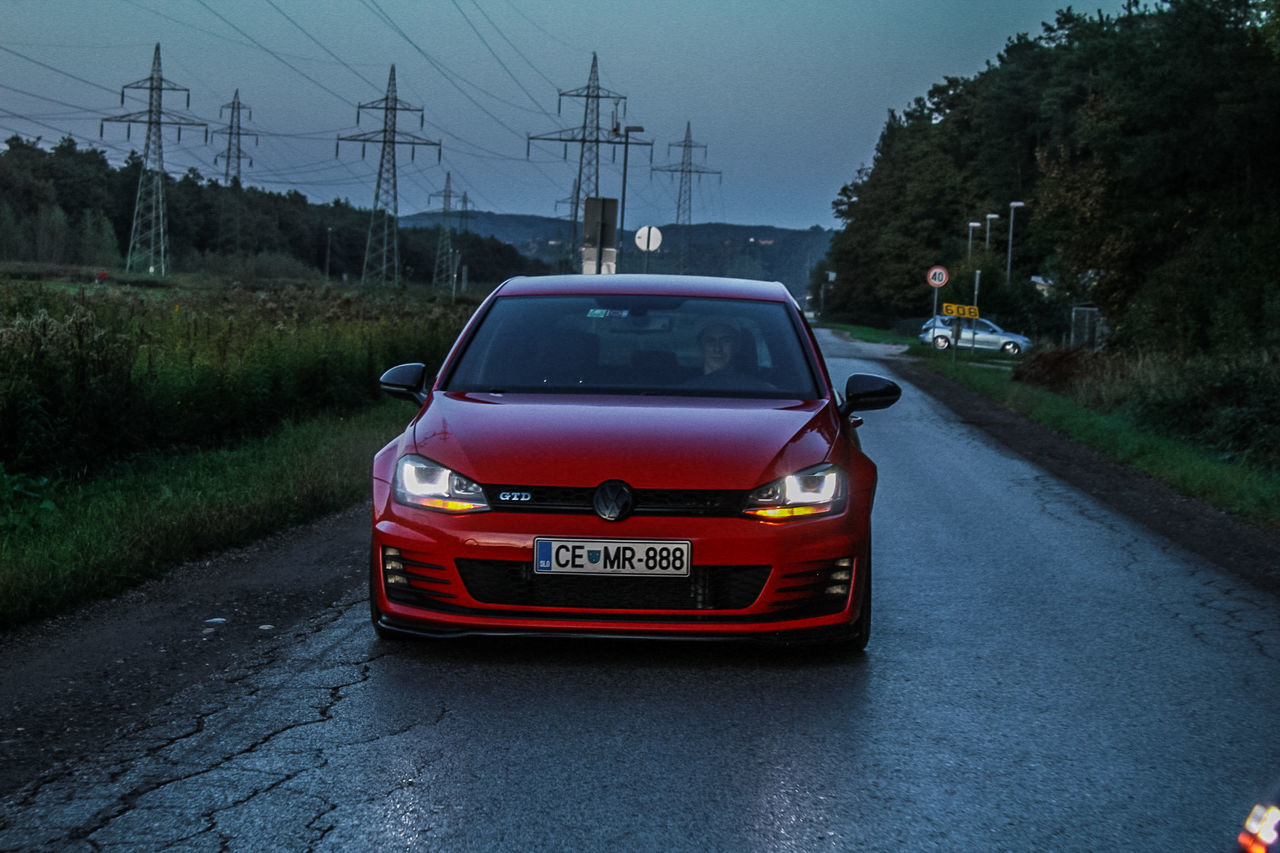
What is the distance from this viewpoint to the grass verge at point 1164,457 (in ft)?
38.6

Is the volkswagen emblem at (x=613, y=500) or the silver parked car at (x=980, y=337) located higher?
the silver parked car at (x=980, y=337)

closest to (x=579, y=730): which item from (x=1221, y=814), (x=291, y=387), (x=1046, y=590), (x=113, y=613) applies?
(x=1221, y=814)

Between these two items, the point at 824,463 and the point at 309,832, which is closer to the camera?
the point at 309,832

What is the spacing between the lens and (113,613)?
6.45 m

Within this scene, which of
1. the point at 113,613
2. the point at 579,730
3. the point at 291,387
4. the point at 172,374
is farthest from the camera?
the point at 291,387

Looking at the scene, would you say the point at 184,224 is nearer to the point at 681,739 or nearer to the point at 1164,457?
the point at 1164,457

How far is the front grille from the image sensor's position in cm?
527

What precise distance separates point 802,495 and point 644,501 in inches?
24.5

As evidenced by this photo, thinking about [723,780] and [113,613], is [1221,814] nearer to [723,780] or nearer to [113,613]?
[723,780]

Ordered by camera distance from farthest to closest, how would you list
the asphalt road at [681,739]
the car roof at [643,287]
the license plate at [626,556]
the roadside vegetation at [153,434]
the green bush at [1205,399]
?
the green bush at [1205,399]
the roadside vegetation at [153,434]
the car roof at [643,287]
the license plate at [626,556]
the asphalt road at [681,739]

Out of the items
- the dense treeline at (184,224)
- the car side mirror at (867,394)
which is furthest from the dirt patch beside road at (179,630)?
the dense treeline at (184,224)

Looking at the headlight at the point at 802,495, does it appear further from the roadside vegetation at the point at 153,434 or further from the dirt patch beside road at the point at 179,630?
the roadside vegetation at the point at 153,434

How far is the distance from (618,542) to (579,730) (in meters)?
0.80

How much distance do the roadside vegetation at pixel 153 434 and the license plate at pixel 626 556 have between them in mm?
2652
